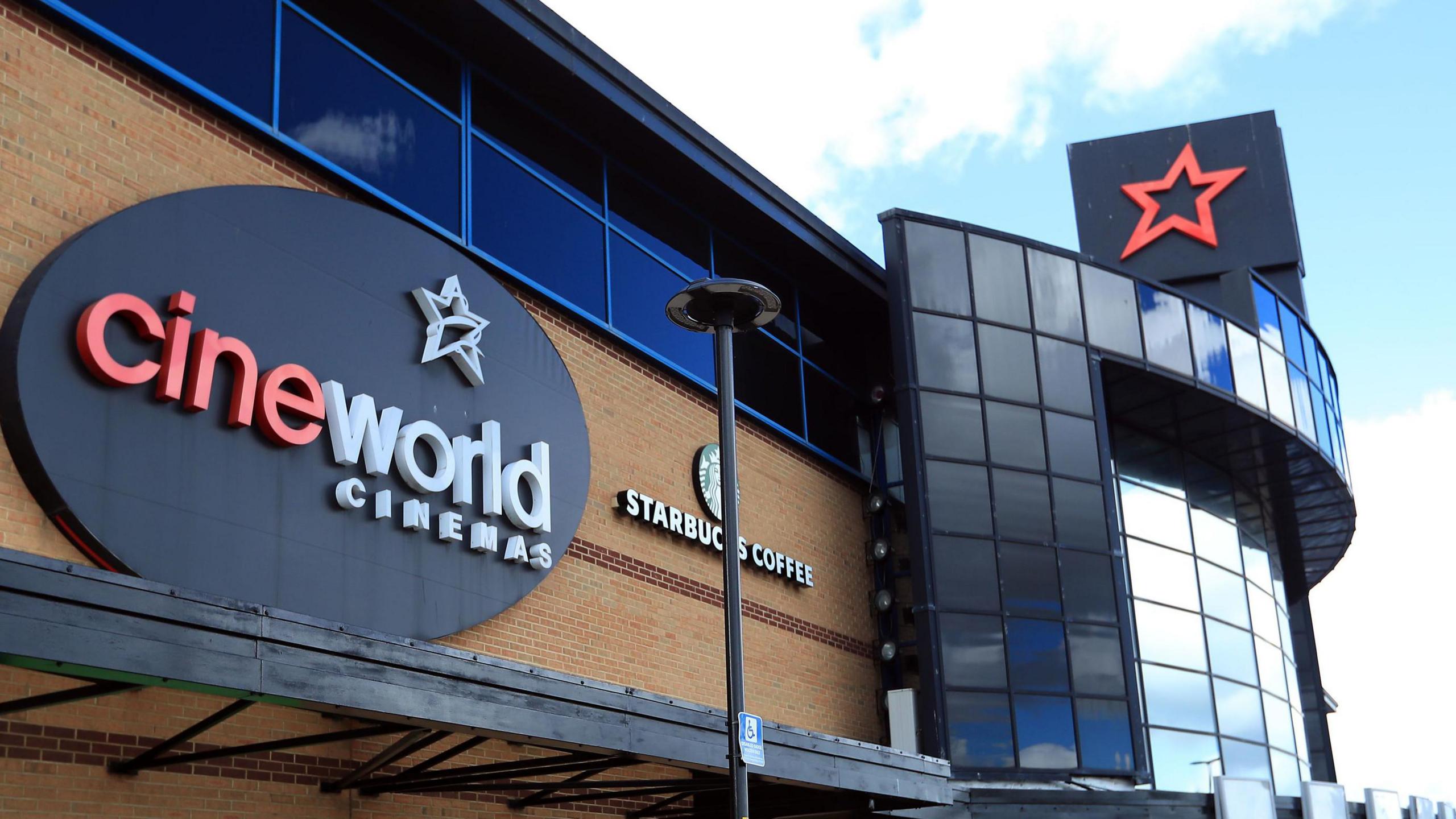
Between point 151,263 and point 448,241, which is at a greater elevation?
point 448,241

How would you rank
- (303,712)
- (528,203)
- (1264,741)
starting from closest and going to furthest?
1. (303,712)
2. (528,203)
3. (1264,741)

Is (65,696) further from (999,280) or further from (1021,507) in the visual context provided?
(999,280)

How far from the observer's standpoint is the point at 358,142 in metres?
14.4

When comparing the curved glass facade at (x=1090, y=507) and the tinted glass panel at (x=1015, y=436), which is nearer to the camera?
the curved glass facade at (x=1090, y=507)

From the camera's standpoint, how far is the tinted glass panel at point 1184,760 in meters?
21.9

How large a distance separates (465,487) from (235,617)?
18.8ft

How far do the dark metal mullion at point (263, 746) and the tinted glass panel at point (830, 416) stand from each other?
38.1ft

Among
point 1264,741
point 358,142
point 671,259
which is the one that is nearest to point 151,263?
point 358,142

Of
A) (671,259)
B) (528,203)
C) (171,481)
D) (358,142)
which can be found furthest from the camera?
(671,259)

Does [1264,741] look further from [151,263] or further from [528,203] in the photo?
[151,263]

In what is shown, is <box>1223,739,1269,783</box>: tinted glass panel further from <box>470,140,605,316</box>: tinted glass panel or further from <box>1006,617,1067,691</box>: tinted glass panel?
<box>470,140,605,316</box>: tinted glass panel

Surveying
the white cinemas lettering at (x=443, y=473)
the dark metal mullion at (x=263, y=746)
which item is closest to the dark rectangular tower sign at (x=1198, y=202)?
the white cinemas lettering at (x=443, y=473)

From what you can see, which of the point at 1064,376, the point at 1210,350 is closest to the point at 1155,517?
the point at 1210,350

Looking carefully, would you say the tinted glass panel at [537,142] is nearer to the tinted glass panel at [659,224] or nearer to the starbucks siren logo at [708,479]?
the tinted glass panel at [659,224]
